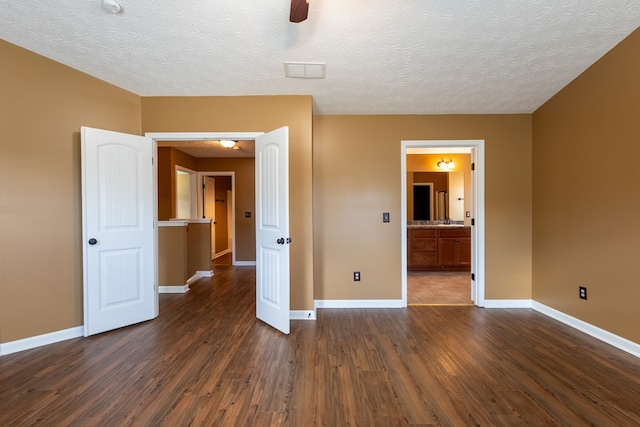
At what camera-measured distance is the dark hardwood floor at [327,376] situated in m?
1.61

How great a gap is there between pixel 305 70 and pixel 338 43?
0.46m

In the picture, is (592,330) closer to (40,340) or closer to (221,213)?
(40,340)

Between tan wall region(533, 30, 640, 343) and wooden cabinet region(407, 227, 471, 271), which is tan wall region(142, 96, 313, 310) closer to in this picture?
tan wall region(533, 30, 640, 343)

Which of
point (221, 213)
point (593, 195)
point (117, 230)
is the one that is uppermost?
point (593, 195)

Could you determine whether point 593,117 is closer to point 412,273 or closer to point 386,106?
point 386,106

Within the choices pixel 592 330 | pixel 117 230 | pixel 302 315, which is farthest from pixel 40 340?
pixel 592 330

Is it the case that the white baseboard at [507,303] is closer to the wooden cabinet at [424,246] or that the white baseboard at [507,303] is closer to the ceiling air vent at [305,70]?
the wooden cabinet at [424,246]

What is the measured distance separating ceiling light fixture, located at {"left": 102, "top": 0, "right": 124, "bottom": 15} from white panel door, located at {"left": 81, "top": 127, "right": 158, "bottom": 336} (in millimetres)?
1201

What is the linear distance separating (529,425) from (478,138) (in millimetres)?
2996

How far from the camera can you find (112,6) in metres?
1.86

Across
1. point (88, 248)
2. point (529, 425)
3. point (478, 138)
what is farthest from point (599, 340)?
point (88, 248)

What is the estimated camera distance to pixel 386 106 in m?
3.33

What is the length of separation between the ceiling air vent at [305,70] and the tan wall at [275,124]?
1.30ft

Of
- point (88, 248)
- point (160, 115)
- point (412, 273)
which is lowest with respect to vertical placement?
point (412, 273)
